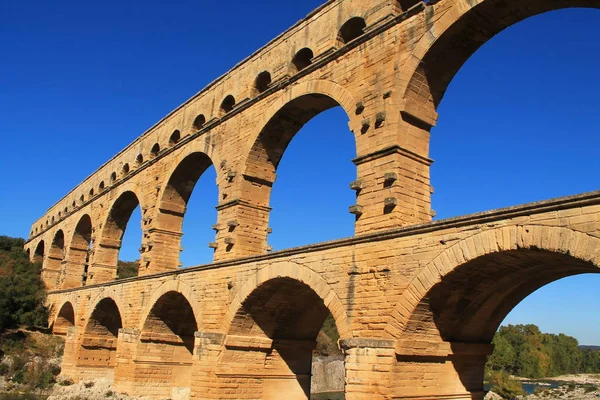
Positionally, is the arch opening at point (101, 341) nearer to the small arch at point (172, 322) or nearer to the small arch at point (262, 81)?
the small arch at point (172, 322)

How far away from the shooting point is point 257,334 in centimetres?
1297

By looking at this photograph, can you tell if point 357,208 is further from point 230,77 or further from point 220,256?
point 230,77

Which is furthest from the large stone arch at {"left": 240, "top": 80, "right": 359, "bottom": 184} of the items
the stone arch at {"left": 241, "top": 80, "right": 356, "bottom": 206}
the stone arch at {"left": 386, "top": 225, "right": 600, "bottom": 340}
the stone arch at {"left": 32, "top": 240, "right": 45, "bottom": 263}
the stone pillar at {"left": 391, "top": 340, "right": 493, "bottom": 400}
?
the stone arch at {"left": 32, "top": 240, "right": 45, "bottom": 263}

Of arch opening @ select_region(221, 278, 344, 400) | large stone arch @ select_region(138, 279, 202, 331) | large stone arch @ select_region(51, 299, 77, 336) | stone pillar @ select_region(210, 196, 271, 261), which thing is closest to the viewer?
arch opening @ select_region(221, 278, 344, 400)

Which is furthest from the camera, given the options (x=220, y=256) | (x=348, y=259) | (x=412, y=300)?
(x=220, y=256)

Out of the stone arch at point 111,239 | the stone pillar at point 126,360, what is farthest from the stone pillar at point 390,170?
the stone arch at point 111,239

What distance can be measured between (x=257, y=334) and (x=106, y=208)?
559 inches

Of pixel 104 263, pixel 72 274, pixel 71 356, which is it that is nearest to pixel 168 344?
pixel 71 356

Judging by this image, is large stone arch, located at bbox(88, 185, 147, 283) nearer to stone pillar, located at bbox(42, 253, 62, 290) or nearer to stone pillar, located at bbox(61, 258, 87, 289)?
stone pillar, located at bbox(61, 258, 87, 289)

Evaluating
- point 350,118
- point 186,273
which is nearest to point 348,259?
point 350,118

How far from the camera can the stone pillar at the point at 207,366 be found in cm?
1266

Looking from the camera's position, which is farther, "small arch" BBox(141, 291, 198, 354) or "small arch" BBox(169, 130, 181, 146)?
"small arch" BBox(169, 130, 181, 146)

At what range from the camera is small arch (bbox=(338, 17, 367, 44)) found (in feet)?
41.9

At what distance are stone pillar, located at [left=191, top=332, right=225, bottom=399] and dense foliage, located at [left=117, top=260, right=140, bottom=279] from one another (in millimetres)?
32349
